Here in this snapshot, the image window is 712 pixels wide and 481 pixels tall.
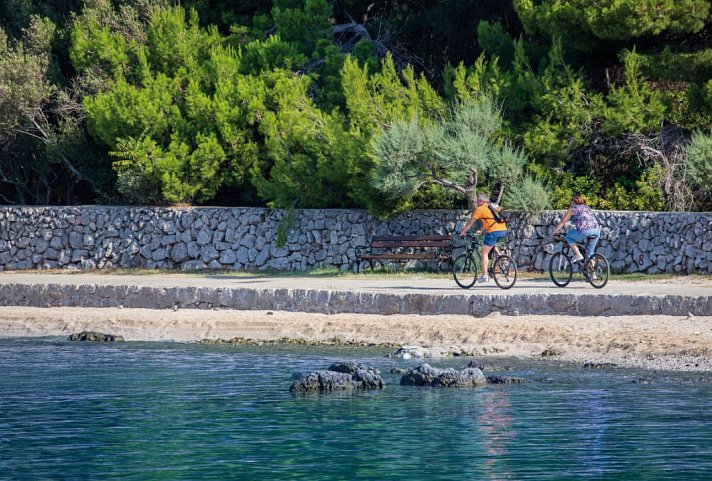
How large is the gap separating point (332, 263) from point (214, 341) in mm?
6525

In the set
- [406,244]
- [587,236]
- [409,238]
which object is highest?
[587,236]

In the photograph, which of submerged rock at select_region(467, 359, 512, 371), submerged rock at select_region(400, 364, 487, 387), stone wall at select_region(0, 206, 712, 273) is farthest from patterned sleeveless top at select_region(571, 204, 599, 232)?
submerged rock at select_region(400, 364, 487, 387)

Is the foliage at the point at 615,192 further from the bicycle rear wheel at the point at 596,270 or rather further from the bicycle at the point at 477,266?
the bicycle rear wheel at the point at 596,270

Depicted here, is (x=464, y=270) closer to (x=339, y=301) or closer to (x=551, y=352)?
(x=339, y=301)

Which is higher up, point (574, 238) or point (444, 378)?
point (574, 238)

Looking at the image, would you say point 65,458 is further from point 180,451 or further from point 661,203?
point 661,203

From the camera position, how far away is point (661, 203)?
81.7ft

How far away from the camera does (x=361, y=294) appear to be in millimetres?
20906

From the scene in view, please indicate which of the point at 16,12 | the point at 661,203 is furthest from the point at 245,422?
the point at 16,12

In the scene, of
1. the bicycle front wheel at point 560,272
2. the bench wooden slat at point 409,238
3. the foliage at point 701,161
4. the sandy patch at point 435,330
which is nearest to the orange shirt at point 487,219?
the bicycle front wheel at point 560,272

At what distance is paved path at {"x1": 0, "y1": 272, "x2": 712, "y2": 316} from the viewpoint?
62.9 feet

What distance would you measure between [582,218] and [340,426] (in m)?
9.45

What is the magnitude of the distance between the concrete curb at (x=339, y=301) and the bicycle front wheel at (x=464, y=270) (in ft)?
4.35

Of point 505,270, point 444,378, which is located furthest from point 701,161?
point 444,378
